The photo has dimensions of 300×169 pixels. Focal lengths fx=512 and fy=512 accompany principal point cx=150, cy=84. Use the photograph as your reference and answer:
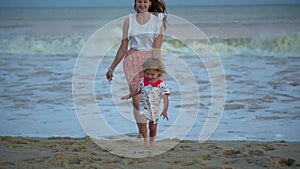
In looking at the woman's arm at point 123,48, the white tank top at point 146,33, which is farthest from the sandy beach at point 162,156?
the white tank top at point 146,33

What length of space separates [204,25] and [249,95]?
21.1m

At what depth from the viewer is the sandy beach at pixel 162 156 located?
3951 mm

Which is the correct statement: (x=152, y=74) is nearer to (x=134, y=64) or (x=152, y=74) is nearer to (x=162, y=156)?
(x=134, y=64)

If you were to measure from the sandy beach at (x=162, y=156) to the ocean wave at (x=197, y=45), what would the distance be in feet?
38.9

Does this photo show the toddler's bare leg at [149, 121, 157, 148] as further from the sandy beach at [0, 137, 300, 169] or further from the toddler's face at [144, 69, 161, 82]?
the toddler's face at [144, 69, 161, 82]

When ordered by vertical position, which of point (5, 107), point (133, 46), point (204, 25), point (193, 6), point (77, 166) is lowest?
point (77, 166)

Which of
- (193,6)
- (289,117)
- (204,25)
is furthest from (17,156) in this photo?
(193,6)

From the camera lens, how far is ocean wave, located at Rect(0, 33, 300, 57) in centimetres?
1745

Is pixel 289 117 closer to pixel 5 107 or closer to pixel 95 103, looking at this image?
pixel 95 103

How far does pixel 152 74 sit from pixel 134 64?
1.18 ft

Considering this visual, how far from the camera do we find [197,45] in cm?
1880

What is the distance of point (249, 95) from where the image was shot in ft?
26.2

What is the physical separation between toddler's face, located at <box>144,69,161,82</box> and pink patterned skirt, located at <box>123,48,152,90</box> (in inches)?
10.1

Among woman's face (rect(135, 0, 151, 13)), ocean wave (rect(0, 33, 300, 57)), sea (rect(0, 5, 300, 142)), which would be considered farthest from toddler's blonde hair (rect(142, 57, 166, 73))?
ocean wave (rect(0, 33, 300, 57))
